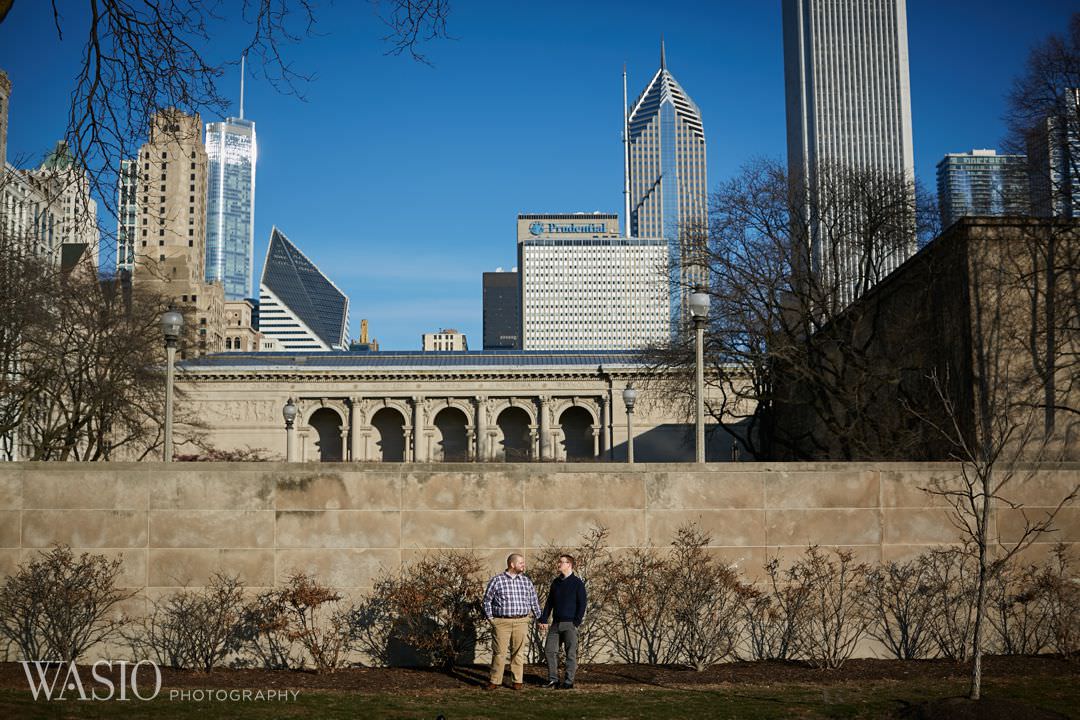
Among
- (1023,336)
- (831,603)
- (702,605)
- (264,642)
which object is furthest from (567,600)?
(1023,336)

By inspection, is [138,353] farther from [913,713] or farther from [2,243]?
[913,713]

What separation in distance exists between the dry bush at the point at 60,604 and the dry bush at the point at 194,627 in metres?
0.46

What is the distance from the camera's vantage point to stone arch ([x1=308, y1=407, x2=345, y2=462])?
301ft

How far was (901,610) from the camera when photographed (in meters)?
14.8

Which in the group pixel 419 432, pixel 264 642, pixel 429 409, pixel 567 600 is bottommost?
pixel 264 642

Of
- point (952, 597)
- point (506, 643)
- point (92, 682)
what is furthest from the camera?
point (952, 597)

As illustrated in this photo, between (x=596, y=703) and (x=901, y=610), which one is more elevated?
(x=901, y=610)

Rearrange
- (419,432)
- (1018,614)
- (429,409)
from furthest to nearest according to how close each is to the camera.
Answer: (429,409) < (419,432) < (1018,614)

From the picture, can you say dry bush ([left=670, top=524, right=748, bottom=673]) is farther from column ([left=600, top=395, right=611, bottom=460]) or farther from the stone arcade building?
column ([left=600, top=395, right=611, bottom=460])

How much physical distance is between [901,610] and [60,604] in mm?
11553

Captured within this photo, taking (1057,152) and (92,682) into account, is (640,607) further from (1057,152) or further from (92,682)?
(1057,152)

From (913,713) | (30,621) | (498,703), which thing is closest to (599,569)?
(498,703)

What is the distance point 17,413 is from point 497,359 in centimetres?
5729

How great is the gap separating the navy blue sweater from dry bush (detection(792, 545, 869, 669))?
345 centimetres
